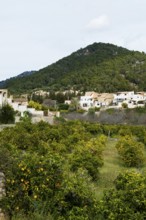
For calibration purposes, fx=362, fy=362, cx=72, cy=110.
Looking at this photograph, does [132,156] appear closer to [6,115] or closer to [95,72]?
[6,115]

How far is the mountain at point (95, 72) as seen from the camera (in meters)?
81.1

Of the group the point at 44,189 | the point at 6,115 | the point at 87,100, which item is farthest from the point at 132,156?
the point at 87,100

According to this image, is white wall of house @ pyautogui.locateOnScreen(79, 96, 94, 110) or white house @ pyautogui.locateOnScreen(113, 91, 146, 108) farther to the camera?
white wall of house @ pyautogui.locateOnScreen(79, 96, 94, 110)

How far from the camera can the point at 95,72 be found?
87250 mm

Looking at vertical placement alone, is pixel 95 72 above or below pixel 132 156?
above

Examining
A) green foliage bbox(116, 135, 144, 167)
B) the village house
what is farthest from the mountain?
green foliage bbox(116, 135, 144, 167)

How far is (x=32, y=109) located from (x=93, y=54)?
75.6 metres

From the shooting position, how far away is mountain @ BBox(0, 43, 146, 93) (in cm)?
8106

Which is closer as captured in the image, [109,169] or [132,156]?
[109,169]

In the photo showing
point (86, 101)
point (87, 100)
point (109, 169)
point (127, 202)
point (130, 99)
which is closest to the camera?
point (127, 202)

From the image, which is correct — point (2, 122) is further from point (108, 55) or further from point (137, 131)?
point (108, 55)

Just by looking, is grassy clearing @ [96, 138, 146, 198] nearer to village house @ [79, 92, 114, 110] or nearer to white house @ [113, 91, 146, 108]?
white house @ [113, 91, 146, 108]

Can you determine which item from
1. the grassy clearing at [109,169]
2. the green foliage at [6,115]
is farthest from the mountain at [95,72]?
→ the grassy clearing at [109,169]

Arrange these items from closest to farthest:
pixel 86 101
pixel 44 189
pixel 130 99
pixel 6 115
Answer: pixel 44 189
pixel 6 115
pixel 130 99
pixel 86 101
